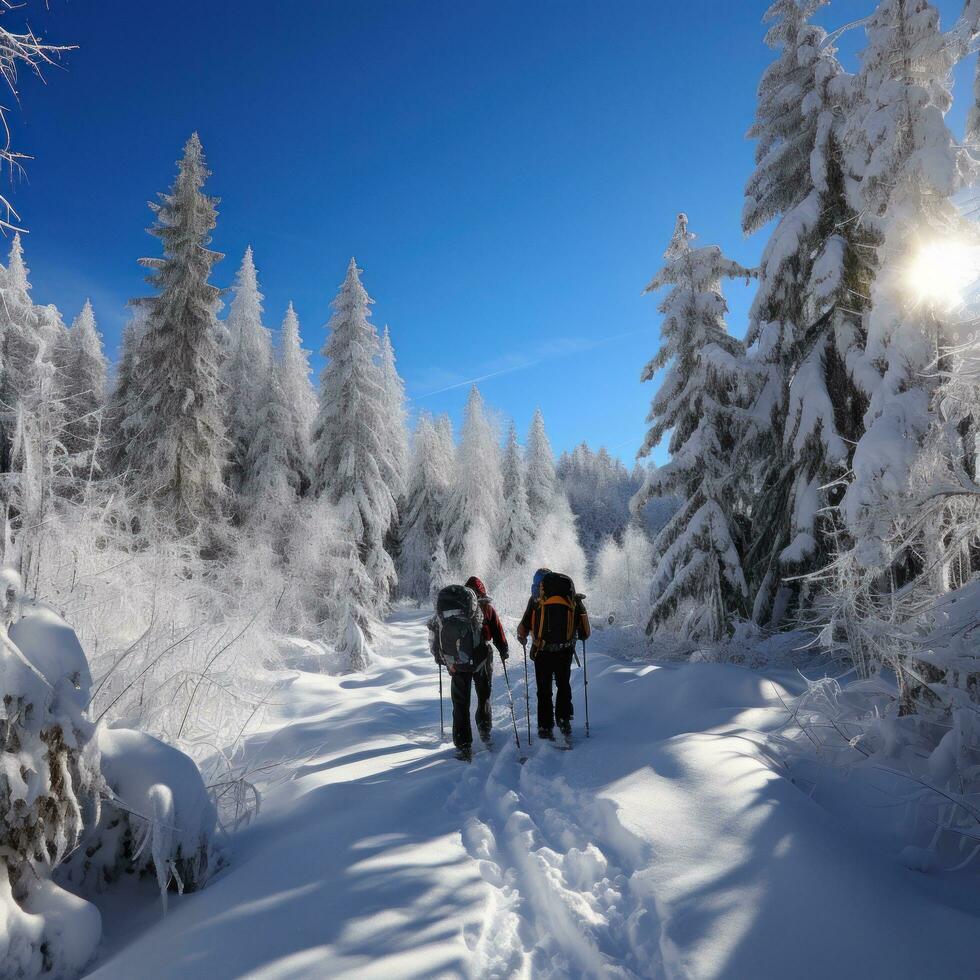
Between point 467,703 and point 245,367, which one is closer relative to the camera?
point 467,703

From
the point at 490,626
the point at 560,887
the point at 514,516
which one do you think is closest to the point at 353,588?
the point at 490,626

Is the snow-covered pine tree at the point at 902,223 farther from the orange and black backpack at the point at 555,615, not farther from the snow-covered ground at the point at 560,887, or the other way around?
the orange and black backpack at the point at 555,615

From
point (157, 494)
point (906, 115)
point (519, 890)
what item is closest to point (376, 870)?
point (519, 890)

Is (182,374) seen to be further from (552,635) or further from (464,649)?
(552,635)

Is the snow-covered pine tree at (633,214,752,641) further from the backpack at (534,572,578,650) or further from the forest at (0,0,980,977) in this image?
the backpack at (534,572,578,650)

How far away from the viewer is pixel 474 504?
3034 centimetres

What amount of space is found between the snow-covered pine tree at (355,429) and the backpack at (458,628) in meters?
12.2

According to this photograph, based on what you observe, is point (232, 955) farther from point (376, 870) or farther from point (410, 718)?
point (410, 718)

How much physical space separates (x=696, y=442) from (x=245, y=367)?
65.4ft

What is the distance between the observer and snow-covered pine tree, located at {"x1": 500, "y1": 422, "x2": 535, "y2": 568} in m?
32.0

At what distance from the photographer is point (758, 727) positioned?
5.83 metres

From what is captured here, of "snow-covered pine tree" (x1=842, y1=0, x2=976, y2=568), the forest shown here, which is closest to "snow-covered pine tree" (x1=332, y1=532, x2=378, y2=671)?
the forest

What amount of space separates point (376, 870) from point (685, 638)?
980 centimetres

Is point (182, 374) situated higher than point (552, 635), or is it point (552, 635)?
point (182, 374)
